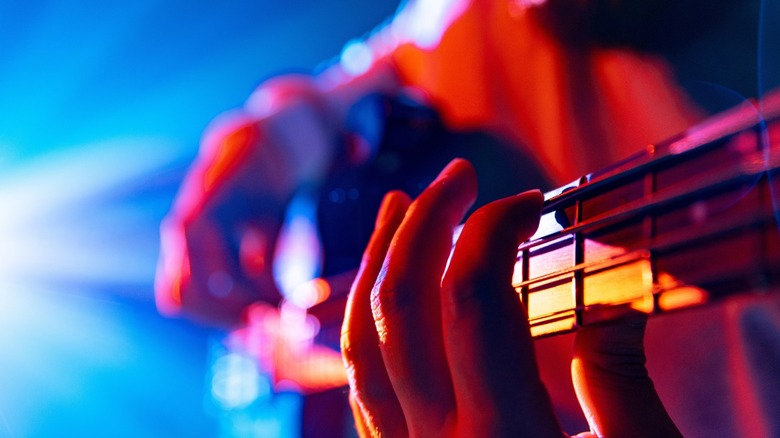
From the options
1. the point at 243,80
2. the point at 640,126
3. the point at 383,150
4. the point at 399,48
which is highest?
the point at 243,80

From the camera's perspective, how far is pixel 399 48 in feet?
3.70

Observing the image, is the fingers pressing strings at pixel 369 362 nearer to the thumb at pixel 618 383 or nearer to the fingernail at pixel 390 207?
the fingernail at pixel 390 207

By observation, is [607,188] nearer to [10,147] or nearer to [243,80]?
[243,80]

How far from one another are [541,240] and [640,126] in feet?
0.89

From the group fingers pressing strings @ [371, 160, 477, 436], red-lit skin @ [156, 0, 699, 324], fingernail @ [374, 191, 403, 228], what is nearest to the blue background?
red-lit skin @ [156, 0, 699, 324]

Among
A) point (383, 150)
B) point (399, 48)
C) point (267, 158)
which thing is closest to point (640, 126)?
point (383, 150)

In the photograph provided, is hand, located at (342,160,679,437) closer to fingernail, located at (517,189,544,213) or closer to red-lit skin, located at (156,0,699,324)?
fingernail, located at (517,189,544,213)

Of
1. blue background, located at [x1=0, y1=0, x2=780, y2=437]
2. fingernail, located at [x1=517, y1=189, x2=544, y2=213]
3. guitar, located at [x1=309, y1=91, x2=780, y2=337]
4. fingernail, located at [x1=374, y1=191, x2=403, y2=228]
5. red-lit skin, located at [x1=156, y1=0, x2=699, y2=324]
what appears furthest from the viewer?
blue background, located at [x1=0, y1=0, x2=780, y2=437]

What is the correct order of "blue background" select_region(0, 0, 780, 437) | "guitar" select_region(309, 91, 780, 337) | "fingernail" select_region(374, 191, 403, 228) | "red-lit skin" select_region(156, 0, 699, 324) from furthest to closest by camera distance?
1. "blue background" select_region(0, 0, 780, 437)
2. "red-lit skin" select_region(156, 0, 699, 324)
3. "fingernail" select_region(374, 191, 403, 228)
4. "guitar" select_region(309, 91, 780, 337)

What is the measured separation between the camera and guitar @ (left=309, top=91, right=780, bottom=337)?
0.27m

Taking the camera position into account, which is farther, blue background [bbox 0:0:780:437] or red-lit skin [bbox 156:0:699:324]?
blue background [bbox 0:0:780:437]

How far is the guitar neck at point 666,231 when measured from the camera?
27cm

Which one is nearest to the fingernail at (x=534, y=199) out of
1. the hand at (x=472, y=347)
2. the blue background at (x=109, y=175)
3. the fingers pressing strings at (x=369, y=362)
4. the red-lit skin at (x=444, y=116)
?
the hand at (x=472, y=347)

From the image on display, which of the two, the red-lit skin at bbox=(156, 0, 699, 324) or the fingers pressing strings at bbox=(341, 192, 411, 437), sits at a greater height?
the red-lit skin at bbox=(156, 0, 699, 324)
